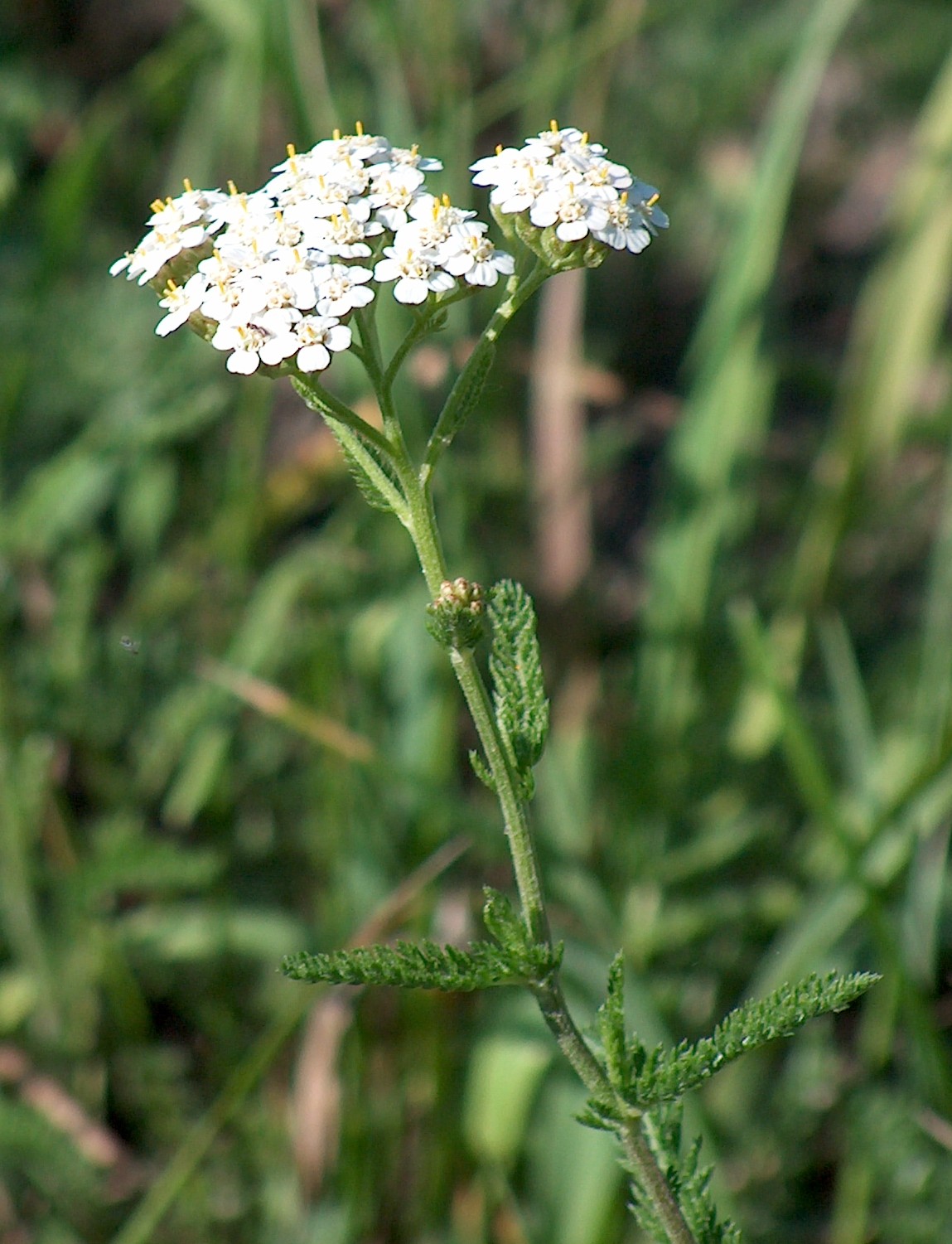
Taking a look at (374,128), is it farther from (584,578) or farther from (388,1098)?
(388,1098)

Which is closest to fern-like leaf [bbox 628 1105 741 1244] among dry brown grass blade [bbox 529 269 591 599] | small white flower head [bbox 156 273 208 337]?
small white flower head [bbox 156 273 208 337]

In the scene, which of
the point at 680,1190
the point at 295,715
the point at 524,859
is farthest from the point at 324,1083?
the point at 524,859

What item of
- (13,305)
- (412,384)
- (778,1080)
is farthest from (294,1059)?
(13,305)

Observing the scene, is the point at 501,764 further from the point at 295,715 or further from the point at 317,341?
the point at 295,715

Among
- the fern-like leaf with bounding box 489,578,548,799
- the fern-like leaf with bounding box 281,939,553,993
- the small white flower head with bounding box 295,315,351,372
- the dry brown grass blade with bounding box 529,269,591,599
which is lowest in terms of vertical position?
the fern-like leaf with bounding box 281,939,553,993

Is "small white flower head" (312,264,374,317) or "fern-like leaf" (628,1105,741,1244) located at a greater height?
"small white flower head" (312,264,374,317)

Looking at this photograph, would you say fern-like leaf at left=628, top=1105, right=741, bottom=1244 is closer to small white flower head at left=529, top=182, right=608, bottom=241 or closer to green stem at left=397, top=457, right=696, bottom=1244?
green stem at left=397, top=457, right=696, bottom=1244

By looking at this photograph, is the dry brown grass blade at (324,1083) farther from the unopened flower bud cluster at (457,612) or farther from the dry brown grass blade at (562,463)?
the unopened flower bud cluster at (457,612)

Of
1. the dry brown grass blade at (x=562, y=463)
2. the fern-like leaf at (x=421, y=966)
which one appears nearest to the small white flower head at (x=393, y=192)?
the fern-like leaf at (x=421, y=966)
